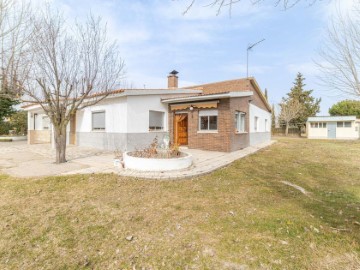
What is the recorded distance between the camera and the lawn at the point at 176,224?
3.43 meters

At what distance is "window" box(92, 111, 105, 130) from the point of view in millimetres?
15727

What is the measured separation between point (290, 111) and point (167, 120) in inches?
1406

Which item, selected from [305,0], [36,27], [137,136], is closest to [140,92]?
[137,136]

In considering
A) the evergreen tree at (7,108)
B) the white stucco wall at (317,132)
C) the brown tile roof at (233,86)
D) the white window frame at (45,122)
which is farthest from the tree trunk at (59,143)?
the white stucco wall at (317,132)

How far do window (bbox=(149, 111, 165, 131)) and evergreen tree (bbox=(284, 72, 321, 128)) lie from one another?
3922 centimetres

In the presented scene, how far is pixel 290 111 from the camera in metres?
42.8

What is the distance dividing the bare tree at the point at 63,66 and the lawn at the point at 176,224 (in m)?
4.13

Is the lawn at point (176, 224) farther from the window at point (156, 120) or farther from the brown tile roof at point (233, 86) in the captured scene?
the brown tile roof at point (233, 86)

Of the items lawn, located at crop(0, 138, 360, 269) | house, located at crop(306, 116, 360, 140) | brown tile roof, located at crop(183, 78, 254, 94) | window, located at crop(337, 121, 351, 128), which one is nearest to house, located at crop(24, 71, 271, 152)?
brown tile roof, located at crop(183, 78, 254, 94)

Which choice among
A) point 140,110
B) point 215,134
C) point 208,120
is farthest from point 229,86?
point 140,110

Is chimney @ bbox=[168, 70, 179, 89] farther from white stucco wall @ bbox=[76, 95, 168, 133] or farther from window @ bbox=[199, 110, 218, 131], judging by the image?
window @ bbox=[199, 110, 218, 131]

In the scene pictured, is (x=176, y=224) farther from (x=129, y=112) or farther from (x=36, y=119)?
(x=36, y=119)

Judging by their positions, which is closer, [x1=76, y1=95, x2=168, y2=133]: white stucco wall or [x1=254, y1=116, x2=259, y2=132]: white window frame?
[x1=76, y1=95, x2=168, y2=133]: white stucco wall

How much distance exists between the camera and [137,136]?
46.0 feet
